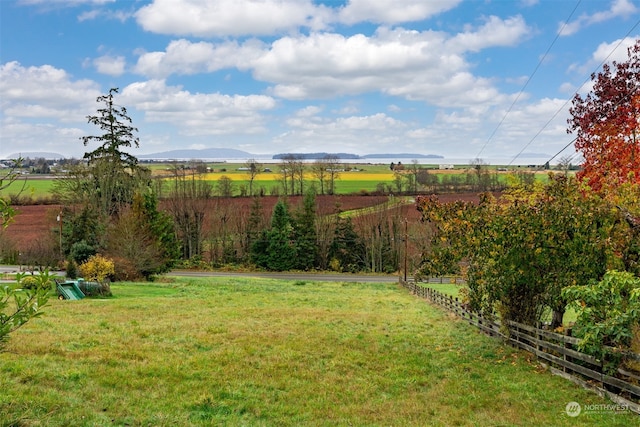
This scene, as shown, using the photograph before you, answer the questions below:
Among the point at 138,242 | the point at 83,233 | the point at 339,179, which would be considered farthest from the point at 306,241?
the point at 339,179

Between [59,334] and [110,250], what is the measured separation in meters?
27.1

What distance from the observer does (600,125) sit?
15766 millimetres

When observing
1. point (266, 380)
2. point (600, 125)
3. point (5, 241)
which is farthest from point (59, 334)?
point (5, 241)

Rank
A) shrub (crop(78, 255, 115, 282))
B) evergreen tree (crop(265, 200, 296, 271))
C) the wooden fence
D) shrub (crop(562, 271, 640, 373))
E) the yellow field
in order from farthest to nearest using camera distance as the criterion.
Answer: the yellow field < evergreen tree (crop(265, 200, 296, 271)) < shrub (crop(78, 255, 115, 282)) < the wooden fence < shrub (crop(562, 271, 640, 373))

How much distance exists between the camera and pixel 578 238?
1217 cm

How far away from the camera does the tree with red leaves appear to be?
1438 cm

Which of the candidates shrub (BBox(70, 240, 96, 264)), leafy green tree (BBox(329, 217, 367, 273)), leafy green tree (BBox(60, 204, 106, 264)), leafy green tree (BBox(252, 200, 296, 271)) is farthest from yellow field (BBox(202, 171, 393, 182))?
shrub (BBox(70, 240, 96, 264))

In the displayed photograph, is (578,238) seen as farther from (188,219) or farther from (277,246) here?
(188,219)

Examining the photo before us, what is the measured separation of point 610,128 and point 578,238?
16.3ft

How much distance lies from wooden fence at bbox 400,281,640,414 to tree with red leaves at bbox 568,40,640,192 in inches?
175

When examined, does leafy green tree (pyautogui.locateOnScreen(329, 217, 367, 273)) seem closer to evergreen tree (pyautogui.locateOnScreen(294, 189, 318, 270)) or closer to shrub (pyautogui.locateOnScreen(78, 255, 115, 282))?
evergreen tree (pyautogui.locateOnScreen(294, 189, 318, 270))

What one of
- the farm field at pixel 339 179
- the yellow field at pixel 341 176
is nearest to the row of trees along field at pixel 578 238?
the farm field at pixel 339 179

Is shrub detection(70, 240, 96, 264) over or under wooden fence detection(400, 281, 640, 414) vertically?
under

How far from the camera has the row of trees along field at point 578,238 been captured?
9.95 metres
